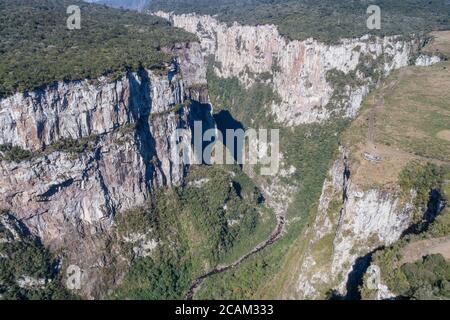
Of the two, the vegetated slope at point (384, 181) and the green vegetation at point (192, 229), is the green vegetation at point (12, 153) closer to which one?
the green vegetation at point (192, 229)

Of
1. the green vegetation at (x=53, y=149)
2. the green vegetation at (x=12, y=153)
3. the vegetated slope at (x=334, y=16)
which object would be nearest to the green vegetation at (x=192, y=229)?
the green vegetation at (x=53, y=149)

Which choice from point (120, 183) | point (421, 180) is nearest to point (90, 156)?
point (120, 183)

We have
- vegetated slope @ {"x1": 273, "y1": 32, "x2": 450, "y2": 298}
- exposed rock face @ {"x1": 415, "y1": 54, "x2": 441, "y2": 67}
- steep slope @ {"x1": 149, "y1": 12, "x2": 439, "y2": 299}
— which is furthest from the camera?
exposed rock face @ {"x1": 415, "y1": 54, "x2": 441, "y2": 67}

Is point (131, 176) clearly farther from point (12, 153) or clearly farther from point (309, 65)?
point (309, 65)

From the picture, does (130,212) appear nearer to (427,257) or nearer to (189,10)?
(427,257)

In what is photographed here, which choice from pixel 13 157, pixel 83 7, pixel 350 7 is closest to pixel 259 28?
pixel 350 7

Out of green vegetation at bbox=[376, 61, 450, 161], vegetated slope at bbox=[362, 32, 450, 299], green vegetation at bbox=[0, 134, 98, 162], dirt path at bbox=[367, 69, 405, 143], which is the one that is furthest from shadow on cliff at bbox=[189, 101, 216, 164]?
vegetated slope at bbox=[362, 32, 450, 299]

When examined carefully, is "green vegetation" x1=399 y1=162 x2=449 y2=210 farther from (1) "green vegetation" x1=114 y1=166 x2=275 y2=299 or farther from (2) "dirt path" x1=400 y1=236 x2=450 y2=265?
(1) "green vegetation" x1=114 y1=166 x2=275 y2=299
